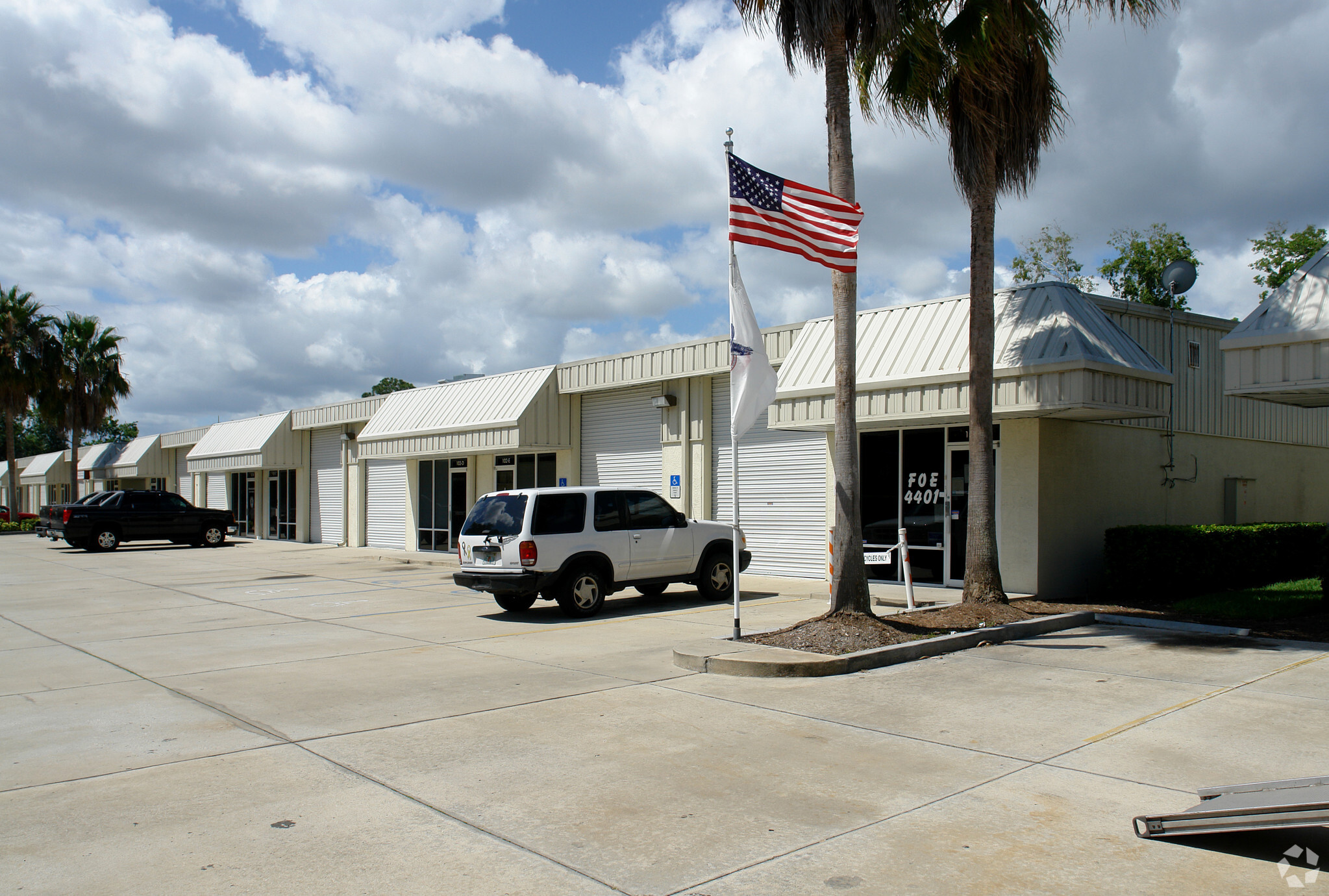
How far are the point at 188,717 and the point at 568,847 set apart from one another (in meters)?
4.50

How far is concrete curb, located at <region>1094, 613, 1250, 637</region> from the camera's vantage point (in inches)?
456

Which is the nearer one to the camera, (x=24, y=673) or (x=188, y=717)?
(x=188, y=717)

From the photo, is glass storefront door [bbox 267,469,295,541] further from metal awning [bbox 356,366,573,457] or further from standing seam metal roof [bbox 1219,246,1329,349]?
standing seam metal roof [bbox 1219,246,1329,349]

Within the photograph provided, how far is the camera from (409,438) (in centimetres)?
2723

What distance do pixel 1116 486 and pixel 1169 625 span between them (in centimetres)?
435

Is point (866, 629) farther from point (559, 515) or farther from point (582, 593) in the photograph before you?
point (559, 515)

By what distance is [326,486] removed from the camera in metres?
34.9

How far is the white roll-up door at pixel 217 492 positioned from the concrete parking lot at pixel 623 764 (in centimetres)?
3423

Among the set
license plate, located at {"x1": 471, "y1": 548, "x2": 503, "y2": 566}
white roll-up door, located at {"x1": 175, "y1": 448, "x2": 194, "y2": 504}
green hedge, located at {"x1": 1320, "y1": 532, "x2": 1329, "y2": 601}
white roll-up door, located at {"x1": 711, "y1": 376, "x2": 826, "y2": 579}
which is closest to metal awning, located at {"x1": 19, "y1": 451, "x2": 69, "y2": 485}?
white roll-up door, located at {"x1": 175, "y1": 448, "x2": 194, "y2": 504}

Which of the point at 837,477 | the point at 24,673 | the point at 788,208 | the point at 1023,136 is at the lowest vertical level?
the point at 24,673

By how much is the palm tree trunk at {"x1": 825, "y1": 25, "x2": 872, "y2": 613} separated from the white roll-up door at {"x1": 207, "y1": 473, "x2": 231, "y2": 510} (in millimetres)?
39259

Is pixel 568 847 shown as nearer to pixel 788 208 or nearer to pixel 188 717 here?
pixel 188 717

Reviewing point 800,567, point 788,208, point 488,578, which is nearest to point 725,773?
point 788,208

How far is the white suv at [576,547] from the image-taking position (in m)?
13.1
